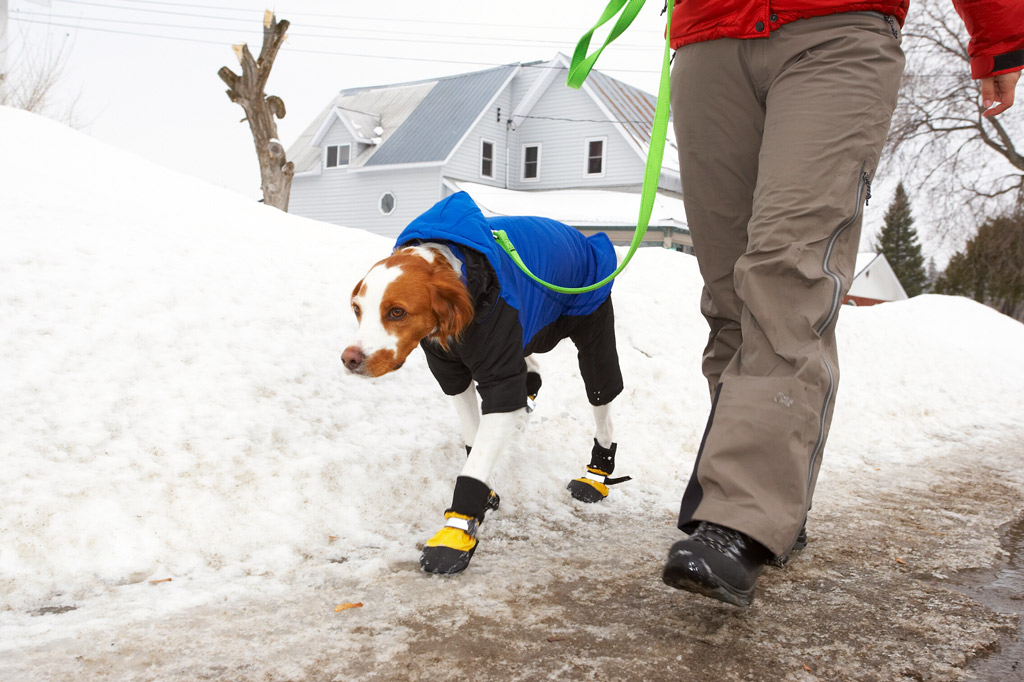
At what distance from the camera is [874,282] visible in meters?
43.7

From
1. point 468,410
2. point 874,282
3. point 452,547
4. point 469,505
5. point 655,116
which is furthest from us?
point 874,282

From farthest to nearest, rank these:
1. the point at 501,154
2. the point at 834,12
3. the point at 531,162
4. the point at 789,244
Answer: the point at 531,162
the point at 501,154
the point at 834,12
the point at 789,244

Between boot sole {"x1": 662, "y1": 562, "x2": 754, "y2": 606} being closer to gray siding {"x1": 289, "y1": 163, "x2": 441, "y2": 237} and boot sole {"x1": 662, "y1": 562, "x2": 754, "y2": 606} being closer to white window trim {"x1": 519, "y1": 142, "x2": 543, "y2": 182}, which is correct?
gray siding {"x1": 289, "y1": 163, "x2": 441, "y2": 237}

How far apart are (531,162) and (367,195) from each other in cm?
577

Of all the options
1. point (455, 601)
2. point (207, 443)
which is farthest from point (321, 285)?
point (455, 601)

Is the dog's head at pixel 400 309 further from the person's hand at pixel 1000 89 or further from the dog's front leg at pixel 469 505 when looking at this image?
the person's hand at pixel 1000 89

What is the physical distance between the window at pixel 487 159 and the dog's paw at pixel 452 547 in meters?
23.9

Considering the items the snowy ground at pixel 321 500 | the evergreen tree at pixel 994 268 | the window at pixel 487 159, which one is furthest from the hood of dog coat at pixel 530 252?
the evergreen tree at pixel 994 268

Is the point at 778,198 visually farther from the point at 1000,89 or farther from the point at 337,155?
the point at 337,155

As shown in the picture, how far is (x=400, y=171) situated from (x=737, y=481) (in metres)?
25.3

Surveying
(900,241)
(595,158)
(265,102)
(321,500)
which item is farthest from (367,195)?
(900,241)

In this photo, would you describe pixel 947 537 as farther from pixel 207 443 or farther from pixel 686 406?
pixel 207 443

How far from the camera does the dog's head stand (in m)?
2.85

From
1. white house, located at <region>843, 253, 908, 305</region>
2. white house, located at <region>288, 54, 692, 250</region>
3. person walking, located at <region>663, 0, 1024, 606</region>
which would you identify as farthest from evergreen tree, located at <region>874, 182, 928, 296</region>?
person walking, located at <region>663, 0, 1024, 606</region>
